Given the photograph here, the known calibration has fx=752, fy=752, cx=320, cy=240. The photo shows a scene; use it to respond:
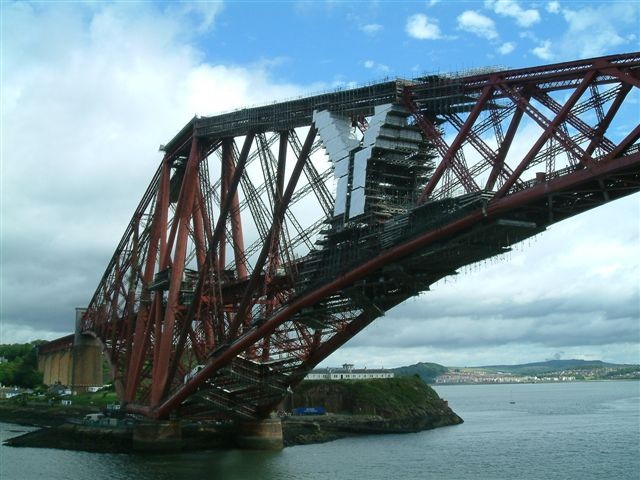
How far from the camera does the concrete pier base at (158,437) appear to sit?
59.2m

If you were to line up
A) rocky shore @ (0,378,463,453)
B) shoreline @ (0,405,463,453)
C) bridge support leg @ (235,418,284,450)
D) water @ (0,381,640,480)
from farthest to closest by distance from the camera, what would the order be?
1. rocky shore @ (0,378,463,453)
2. shoreline @ (0,405,463,453)
3. bridge support leg @ (235,418,284,450)
4. water @ (0,381,640,480)

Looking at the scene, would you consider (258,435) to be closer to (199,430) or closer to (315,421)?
(199,430)

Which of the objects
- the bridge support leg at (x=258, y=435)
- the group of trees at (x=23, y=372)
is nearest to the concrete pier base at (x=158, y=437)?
the bridge support leg at (x=258, y=435)

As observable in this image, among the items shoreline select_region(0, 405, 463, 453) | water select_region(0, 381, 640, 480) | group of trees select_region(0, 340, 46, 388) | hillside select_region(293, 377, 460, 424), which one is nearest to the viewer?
water select_region(0, 381, 640, 480)

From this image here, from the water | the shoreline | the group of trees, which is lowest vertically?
the water

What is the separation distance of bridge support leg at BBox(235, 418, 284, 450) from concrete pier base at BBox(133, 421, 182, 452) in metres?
5.18

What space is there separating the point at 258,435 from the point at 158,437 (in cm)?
815

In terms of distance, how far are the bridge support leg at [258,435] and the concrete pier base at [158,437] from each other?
5.18m

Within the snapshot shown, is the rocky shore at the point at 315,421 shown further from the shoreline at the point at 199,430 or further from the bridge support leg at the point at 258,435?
the bridge support leg at the point at 258,435

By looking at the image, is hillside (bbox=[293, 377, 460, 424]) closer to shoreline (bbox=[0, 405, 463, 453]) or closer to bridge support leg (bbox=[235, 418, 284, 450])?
shoreline (bbox=[0, 405, 463, 453])

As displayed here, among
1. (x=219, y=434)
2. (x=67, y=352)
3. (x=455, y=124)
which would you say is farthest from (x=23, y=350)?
(x=455, y=124)

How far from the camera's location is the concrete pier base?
194ft

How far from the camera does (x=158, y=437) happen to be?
5931cm

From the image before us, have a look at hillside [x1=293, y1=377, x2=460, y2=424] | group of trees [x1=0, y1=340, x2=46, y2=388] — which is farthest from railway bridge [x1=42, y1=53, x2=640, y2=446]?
group of trees [x1=0, y1=340, x2=46, y2=388]
